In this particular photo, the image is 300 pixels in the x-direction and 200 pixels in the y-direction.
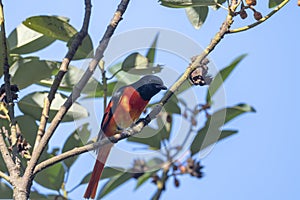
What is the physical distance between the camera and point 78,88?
5.21ft

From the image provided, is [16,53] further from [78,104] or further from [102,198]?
[102,198]

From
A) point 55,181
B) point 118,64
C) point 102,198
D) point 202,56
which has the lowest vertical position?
point 102,198

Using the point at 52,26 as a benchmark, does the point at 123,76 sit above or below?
below

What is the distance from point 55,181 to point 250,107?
2.88 feet

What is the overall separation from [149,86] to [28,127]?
0.72 meters

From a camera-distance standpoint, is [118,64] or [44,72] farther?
[118,64]

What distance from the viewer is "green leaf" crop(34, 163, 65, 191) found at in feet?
7.90

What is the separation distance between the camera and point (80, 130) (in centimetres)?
238

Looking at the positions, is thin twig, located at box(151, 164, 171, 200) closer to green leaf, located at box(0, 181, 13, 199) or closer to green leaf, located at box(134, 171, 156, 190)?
green leaf, located at box(134, 171, 156, 190)

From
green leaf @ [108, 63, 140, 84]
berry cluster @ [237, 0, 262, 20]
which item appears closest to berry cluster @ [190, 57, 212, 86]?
berry cluster @ [237, 0, 262, 20]

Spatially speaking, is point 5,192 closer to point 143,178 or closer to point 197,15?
point 143,178

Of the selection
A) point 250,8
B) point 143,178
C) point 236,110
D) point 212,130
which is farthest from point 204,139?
point 250,8

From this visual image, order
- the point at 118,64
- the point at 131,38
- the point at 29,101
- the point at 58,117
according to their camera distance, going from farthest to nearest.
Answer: the point at 118,64 → the point at 29,101 → the point at 131,38 → the point at 58,117

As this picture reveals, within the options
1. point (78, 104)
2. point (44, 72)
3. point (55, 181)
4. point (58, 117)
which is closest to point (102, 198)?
point (55, 181)
